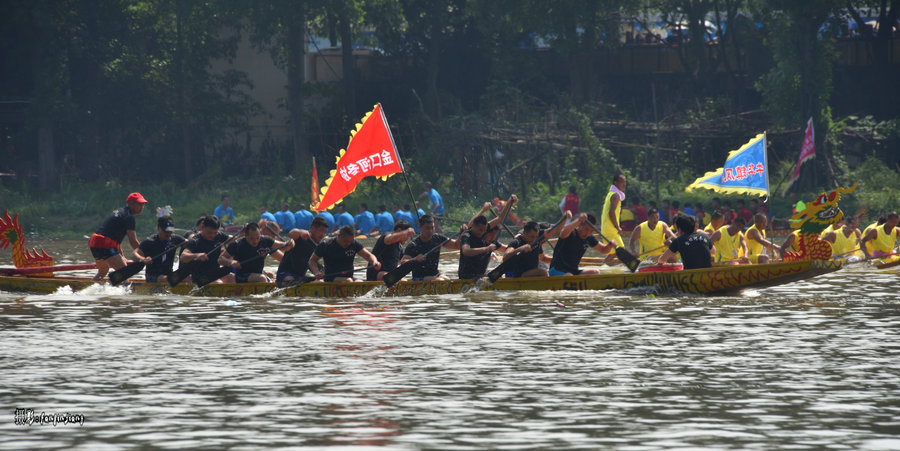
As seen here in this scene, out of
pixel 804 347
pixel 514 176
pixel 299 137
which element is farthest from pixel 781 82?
pixel 804 347

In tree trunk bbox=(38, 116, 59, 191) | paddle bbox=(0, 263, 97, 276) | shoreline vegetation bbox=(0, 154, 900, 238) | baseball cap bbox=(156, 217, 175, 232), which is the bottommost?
paddle bbox=(0, 263, 97, 276)

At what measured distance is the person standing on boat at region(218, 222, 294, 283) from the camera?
19.9 m

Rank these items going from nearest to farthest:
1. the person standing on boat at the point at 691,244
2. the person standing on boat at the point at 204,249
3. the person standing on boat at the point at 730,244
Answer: the person standing on boat at the point at 691,244 → the person standing on boat at the point at 204,249 → the person standing on boat at the point at 730,244

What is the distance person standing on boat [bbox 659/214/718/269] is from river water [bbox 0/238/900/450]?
22.7 inches

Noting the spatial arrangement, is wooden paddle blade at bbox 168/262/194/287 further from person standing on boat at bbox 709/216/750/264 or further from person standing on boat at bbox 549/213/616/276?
person standing on boat at bbox 709/216/750/264

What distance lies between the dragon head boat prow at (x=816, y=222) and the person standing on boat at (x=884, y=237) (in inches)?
183

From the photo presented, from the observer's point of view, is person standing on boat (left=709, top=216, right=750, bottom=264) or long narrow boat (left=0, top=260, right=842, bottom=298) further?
person standing on boat (left=709, top=216, right=750, bottom=264)

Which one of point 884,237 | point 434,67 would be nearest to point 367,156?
point 884,237

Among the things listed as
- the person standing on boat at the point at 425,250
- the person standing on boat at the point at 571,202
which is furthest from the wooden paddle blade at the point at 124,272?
Answer: the person standing on boat at the point at 571,202

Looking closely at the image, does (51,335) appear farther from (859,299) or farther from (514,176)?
(514,176)

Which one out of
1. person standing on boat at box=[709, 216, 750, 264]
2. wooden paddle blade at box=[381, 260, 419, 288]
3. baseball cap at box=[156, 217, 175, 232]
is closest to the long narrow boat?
wooden paddle blade at box=[381, 260, 419, 288]

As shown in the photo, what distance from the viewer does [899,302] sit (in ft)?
61.5

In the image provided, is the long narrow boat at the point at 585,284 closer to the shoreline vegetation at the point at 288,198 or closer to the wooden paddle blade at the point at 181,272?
the wooden paddle blade at the point at 181,272

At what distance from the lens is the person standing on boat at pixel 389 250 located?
19.6m
